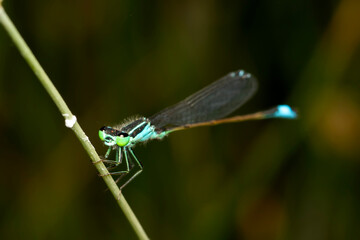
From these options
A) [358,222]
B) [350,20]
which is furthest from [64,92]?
[358,222]

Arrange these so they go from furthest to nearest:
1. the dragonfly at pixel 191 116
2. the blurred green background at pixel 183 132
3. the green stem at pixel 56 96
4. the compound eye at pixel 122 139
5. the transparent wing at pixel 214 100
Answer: the blurred green background at pixel 183 132
the transparent wing at pixel 214 100
the dragonfly at pixel 191 116
the compound eye at pixel 122 139
the green stem at pixel 56 96

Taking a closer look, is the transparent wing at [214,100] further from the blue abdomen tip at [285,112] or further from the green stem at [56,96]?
the green stem at [56,96]

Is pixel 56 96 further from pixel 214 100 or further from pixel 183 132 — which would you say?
pixel 183 132

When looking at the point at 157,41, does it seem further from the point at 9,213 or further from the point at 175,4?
the point at 9,213

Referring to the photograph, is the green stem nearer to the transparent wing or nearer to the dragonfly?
the dragonfly

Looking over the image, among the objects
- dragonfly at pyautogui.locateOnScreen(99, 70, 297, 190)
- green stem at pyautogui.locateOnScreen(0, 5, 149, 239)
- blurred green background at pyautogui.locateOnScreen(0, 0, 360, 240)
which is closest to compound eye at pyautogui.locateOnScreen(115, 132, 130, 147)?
dragonfly at pyautogui.locateOnScreen(99, 70, 297, 190)

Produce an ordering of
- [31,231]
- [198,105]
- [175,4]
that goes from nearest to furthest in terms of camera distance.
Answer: [198,105]
[31,231]
[175,4]

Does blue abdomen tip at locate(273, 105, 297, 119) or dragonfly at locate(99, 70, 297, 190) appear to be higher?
dragonfly at locate(99, 70, 297, 190)

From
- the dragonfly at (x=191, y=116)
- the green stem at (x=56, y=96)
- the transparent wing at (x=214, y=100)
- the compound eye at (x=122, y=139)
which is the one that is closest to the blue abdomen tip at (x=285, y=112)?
the dragonfly at (x=191, y=116)
